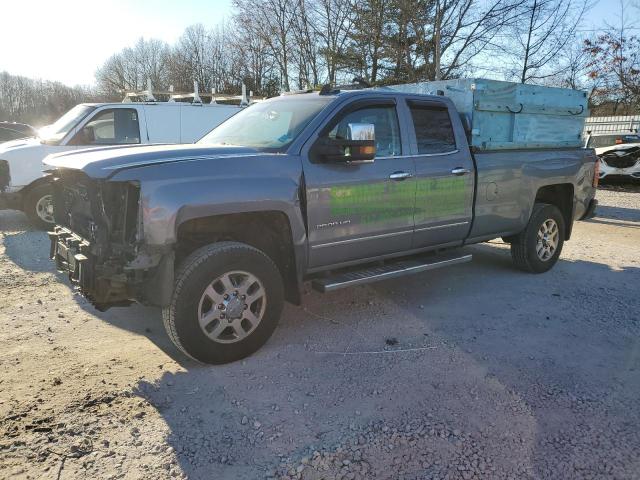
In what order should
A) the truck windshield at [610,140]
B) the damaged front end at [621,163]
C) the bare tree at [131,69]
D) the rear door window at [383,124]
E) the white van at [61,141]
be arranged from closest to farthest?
1. the rear door window at [383,124]
2. the white van at [61,141]
3. the damaged front end at [621,163]
4. the truck windshield at [610,140]
5. the bare tree at [131,69]

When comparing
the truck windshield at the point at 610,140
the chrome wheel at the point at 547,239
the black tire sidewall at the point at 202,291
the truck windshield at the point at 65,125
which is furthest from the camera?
the truck windshield at the point at 610,140

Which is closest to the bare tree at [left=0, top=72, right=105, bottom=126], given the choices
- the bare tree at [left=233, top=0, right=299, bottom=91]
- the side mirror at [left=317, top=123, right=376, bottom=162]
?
the bare tree at [left=233, top=0, right=299, bottom=91]

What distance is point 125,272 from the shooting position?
11.1 feet

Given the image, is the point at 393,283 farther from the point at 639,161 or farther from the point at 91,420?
the point at 639,161

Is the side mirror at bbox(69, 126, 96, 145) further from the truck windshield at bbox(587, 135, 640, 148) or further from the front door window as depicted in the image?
the truck windshield at bbox(587, 135, 640, 148)

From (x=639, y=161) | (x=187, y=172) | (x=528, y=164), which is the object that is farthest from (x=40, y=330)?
(x=639, y=161)

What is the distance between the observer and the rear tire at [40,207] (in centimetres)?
823

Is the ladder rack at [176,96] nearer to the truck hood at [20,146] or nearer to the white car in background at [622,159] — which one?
the truck hood at [20,146]

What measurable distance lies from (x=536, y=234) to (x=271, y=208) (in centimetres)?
379

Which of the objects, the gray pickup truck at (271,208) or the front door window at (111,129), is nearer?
the gray pickup truck at (271,208)

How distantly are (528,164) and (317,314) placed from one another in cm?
299

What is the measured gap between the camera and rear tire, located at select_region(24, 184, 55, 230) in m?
8.23

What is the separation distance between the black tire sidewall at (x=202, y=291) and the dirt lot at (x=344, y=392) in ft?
0.44

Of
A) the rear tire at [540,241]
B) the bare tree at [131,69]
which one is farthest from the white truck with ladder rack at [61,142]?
the bare tree at [131,69]
